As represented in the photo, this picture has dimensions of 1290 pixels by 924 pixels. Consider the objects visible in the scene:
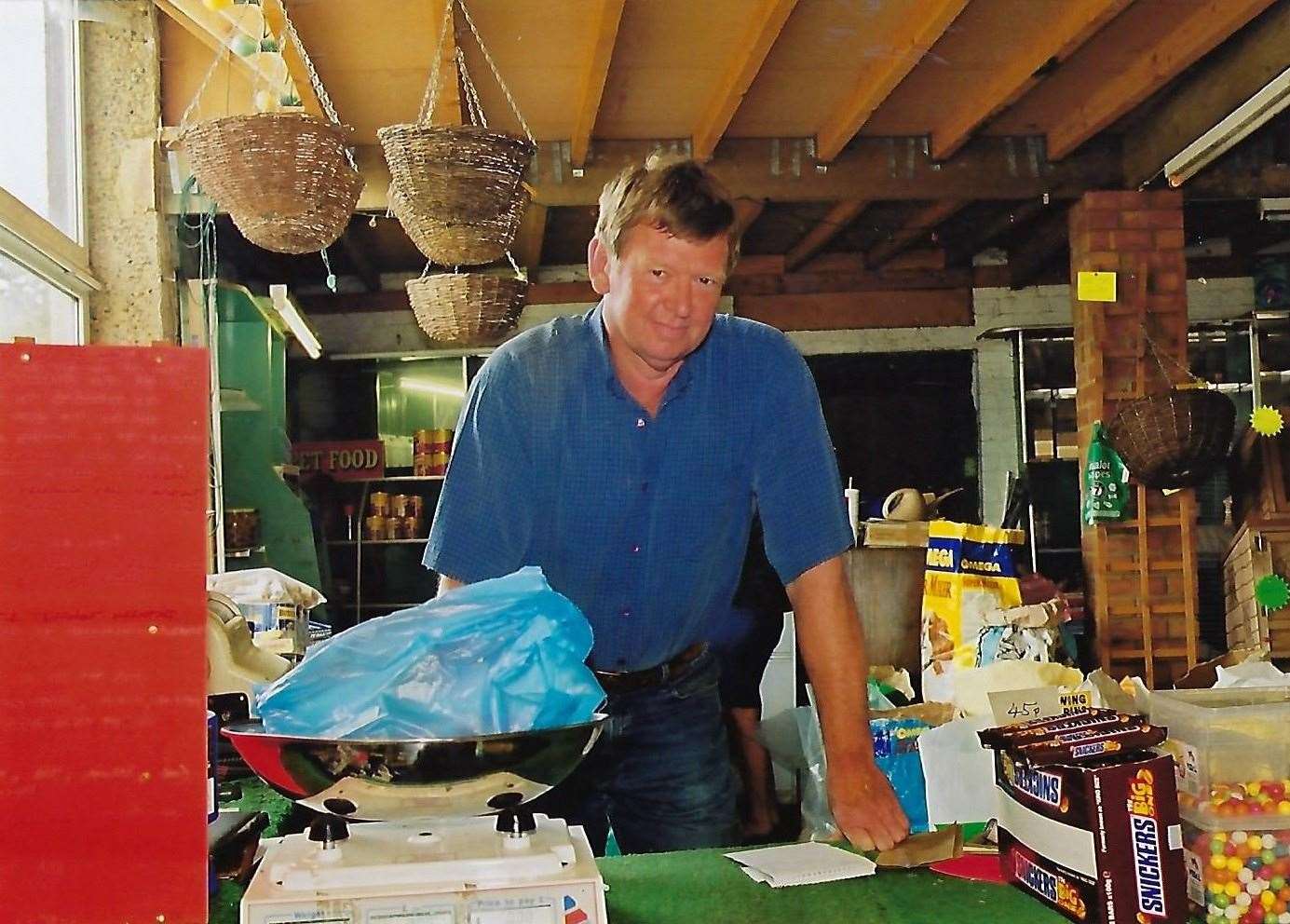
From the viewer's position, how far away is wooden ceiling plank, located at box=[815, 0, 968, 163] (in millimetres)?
3426

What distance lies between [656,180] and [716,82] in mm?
2695

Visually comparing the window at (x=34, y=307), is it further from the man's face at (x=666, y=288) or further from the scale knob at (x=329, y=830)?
the scale knob at (x=329, y=830)

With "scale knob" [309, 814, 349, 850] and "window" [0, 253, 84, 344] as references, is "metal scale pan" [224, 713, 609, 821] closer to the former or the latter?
"scale knob" [309, 814, 349, 850]

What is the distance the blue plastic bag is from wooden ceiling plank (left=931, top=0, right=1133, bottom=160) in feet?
9.71

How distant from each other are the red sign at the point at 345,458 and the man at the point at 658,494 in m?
5.56

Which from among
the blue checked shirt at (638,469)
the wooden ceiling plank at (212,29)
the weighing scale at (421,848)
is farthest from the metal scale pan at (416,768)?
the wooden ceiling plank at (212,29)

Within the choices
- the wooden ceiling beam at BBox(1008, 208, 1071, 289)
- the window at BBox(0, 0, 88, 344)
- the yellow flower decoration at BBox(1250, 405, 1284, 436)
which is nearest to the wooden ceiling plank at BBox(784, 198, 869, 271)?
the wooden ceiling beam at BBox(1008, 208, 1071, 289)

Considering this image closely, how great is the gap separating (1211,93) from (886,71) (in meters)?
1.22

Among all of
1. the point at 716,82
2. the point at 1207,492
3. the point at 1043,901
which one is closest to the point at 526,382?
the point at 1043,901

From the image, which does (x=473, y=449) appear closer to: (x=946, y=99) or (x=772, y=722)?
(x=772, y=722)

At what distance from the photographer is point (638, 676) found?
1.90m

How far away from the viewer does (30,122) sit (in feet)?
12.6

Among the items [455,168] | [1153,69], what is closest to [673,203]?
[455,168]

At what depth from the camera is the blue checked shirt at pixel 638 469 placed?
1755 mm
